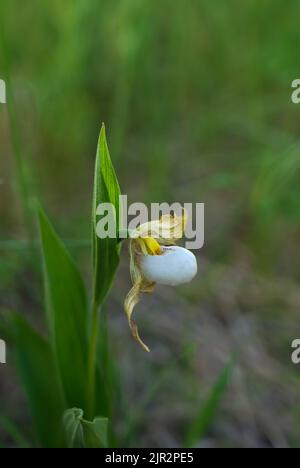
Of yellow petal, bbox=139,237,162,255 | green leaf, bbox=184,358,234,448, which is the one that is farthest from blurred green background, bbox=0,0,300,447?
yellow petal, bbox=139,237,162,255

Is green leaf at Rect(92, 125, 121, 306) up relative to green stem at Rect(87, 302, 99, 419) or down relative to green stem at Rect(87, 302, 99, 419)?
up

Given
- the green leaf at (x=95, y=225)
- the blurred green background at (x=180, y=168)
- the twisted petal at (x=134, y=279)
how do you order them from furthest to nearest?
the blurred green background at (x=180, y=168) < the twisted petal at (x=134, y=279) < the green leaf at (x=95, y=225)

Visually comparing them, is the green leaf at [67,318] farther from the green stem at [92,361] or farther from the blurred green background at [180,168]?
the blurred green background at [180,168]

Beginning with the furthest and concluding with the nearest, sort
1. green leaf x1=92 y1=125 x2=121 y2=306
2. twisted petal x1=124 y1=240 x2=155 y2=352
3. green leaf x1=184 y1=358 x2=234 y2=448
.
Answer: green leaf x1=184 y1=358 x2=234 y2=448
twisted petal x1=124 y1=240 x2=155 y2=352
green leaf x1=92 y1=125 x2=121 y2=306

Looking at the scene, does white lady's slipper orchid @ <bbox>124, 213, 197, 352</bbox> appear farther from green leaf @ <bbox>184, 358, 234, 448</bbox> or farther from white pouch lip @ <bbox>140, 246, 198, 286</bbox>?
green leaf @ <bbox>184, 358, 234, 448</bbox>

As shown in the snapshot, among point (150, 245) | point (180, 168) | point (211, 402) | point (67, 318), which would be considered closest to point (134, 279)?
point (150, 245)

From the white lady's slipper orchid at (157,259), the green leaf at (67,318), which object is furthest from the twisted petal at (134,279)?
the green leaf at (67,318)

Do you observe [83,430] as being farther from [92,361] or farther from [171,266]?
[171,266]
